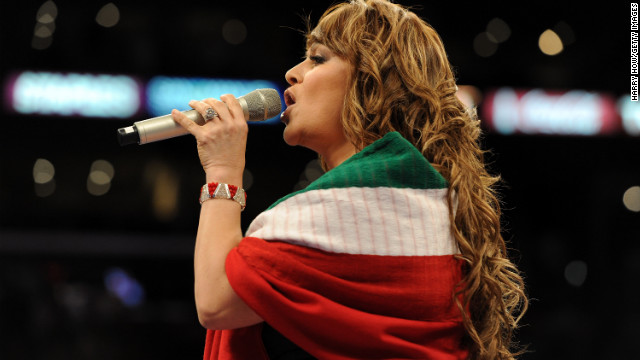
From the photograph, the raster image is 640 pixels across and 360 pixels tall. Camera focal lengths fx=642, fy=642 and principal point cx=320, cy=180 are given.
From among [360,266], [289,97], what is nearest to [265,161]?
[289,97]

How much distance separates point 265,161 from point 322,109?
5.36m

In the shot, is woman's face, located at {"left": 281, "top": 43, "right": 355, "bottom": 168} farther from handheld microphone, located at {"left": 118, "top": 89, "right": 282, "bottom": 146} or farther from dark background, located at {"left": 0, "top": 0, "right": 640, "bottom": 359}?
dark background, located at {"left": 0, "top": 0, "right": 640, "bottom": 359}

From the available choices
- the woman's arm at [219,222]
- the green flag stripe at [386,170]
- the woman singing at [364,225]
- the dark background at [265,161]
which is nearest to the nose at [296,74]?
the woman singing at [364,225]

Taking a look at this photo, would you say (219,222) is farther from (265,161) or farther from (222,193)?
(265,161)

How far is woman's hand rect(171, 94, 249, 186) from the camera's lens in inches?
45.8

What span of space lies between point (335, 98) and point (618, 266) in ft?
16.7

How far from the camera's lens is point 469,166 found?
4.00 feet

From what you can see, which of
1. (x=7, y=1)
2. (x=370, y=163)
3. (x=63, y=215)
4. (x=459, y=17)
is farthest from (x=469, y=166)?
(x=63, y=215)

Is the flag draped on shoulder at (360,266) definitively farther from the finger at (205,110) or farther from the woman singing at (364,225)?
the finger at (205,110)

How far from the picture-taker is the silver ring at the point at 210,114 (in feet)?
3.92

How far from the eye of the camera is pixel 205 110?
1.20 metres

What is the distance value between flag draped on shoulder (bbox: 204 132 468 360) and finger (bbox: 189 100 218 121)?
24 cm

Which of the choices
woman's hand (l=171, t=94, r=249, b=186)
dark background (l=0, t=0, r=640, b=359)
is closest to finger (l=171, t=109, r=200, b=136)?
woman's hand (l=171, t=94, r=249, b=186)

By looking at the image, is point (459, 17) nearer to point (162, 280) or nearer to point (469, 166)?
point (162, 280)
